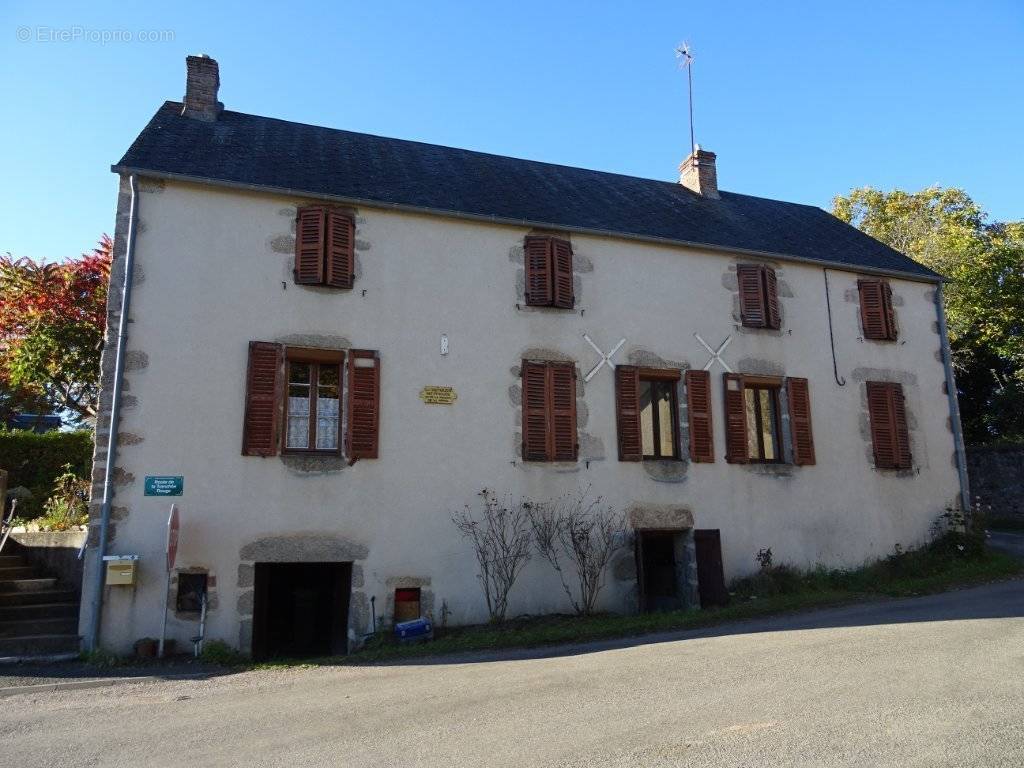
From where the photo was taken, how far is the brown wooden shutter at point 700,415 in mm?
11406

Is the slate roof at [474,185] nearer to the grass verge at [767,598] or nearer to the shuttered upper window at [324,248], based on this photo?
the shuttered upper window at [324,248]

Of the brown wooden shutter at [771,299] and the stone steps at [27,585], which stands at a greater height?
the brown wooden shutter at [771,299]

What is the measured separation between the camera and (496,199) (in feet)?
39.0

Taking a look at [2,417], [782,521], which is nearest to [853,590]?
[782,521]

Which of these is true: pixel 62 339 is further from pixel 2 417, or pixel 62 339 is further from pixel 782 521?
pixel 782 521

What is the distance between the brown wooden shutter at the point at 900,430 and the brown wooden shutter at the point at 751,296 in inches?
110

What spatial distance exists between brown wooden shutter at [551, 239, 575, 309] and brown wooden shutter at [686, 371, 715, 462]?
2.21 metres

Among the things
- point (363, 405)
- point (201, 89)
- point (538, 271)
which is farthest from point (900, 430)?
point (201, 89)

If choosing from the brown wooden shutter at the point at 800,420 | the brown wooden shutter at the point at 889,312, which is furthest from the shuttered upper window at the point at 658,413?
the brown wooden shutter at the point at 889,312

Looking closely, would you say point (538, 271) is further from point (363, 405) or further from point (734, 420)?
point (734, 420)

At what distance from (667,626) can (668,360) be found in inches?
161

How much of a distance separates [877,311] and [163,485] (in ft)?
37.7

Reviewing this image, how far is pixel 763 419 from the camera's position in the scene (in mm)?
12266

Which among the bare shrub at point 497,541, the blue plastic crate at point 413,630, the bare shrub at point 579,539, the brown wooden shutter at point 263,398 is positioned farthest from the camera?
the bare shrub at point 579,539
